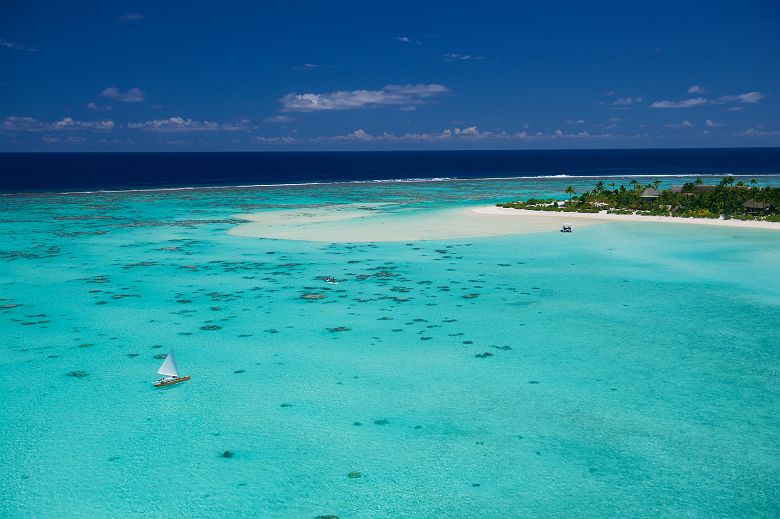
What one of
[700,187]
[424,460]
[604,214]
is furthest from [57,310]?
[700,187]

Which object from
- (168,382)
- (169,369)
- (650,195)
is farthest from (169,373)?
(650,195)

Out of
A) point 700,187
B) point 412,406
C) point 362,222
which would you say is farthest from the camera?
point 700,187

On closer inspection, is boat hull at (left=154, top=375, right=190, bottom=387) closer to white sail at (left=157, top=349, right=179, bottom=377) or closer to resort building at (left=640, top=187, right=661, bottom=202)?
white sail at (left=157, top=349, right=179, bottom=377)

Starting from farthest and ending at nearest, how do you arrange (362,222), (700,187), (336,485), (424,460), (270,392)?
1. (700,187)
2. (362,222)
3. (270,392)
4. (424,460)
5. (336,485)

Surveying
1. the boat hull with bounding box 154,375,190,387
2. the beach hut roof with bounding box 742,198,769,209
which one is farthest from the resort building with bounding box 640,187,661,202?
the boat hull with bounding box 154,375,190,387

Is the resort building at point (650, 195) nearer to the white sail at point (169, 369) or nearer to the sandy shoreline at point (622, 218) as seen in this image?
the sandy shoreline at point (622, 218)

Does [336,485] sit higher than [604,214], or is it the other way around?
[604,214]

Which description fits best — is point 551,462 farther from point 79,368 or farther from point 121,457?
point 79,368
